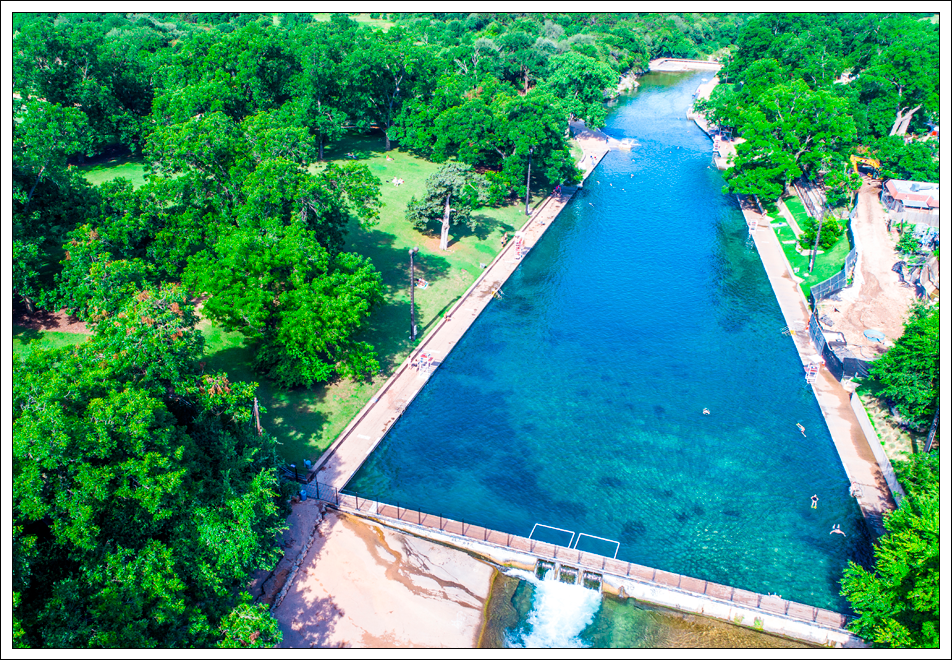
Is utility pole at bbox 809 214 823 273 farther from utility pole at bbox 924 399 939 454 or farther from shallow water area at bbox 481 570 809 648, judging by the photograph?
shallow water area at bbox 481 570 809 648

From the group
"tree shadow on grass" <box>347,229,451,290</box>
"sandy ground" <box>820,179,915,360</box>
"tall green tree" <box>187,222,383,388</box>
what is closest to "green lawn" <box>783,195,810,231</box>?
"sandy ground" <box>820,179,915,360</box>

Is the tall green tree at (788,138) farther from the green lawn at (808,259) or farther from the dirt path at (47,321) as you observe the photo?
the dirt path at (47,321)

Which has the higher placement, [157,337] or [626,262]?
[157,337]

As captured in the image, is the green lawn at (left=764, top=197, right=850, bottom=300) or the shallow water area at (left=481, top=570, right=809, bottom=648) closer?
the shallow water area at (left=481, top=570, right=809, bottom=648)
